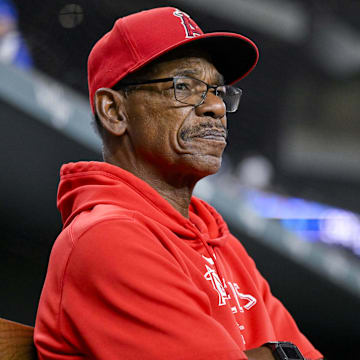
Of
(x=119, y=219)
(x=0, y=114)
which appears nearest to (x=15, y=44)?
(x=0, y=114)

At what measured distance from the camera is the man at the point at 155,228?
727 millimetres

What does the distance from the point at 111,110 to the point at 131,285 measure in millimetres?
377

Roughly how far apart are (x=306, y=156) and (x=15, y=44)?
1.29m

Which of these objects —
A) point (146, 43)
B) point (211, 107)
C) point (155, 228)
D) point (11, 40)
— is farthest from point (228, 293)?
point (11, 40)

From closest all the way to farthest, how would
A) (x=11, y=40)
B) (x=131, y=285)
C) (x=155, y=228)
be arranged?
(x=131, y=285) < (x=155, y=228) < (x=11, y=40)

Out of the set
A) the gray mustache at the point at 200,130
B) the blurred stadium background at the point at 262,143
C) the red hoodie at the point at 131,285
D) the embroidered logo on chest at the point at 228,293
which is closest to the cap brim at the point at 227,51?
the gray mustache at the point at 200,130

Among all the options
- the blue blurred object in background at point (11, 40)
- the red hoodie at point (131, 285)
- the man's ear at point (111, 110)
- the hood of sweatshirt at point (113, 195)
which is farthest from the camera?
the blue blurred object in background at point (11, 40)

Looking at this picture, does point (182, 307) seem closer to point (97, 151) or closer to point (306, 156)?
point (97, 151)

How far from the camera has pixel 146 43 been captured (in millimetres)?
942

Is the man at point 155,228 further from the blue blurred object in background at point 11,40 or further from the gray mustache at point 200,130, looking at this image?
the blue blurred object in background at point 11,40

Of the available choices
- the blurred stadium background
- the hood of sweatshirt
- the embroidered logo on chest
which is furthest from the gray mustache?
the blurred stadium background

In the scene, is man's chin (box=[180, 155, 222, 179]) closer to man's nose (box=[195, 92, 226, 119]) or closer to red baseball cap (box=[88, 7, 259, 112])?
man's nose (box=[195, 92, 226, 119])

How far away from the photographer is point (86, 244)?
0.76m

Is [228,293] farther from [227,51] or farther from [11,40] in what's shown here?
[11,40]
